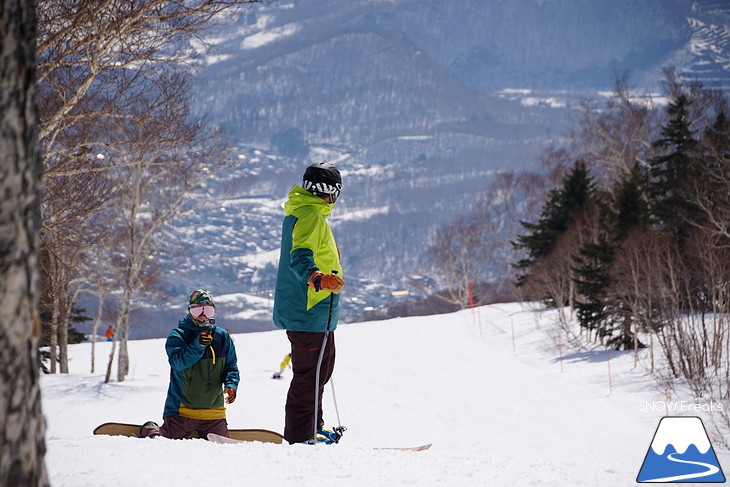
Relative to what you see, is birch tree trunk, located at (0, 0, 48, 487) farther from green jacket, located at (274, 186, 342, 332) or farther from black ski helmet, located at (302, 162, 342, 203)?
black ski helmet, located at (302, 162, 342, 203)

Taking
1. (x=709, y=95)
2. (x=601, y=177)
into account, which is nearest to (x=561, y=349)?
(x=709, y=95)

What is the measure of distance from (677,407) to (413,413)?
4620mm

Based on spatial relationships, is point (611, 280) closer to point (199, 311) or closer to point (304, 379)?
point (304, 379)

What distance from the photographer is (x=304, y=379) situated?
217 inches

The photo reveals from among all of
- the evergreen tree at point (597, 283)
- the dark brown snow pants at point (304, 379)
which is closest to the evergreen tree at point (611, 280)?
the evergreen tree at point (597, 283)

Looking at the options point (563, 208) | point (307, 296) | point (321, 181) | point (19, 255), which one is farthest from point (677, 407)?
point (563, 208)

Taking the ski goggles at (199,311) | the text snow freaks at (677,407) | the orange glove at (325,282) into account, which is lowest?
the text snow freaks at (677,407)

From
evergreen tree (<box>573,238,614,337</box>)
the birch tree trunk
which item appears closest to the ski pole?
the birch tree trunk

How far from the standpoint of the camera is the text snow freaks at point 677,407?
40.6 ft

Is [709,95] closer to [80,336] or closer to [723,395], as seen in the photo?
[723,395]

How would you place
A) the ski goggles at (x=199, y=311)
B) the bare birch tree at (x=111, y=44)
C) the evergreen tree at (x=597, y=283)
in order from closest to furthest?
1. the ski goggles at (x=199, y=311)
2. the bare birch tree at (x=111, y=44)
3. the evergreen tree at (x=597, y=283)

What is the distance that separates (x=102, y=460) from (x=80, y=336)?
39.7 m

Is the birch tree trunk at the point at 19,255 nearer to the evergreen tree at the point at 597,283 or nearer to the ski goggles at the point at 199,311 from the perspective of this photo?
the ski goggles at the point at 199,311

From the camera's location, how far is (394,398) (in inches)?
601
